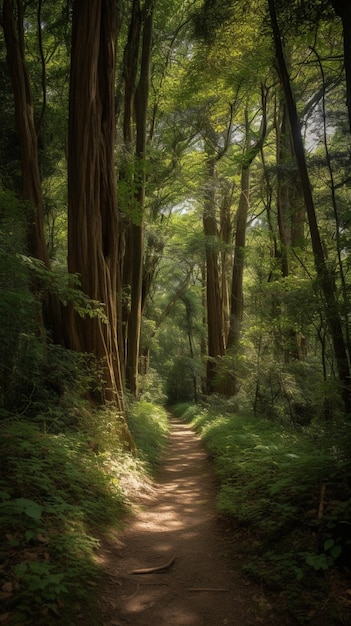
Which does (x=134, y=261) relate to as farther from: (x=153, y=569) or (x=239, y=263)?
(x=153, y=569)

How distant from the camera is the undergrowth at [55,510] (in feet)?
7.65

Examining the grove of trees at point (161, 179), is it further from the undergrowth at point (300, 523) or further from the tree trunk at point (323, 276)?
the undergrowth at point (300, 523)

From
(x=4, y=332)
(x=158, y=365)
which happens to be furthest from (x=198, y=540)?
(x=158, y=365)

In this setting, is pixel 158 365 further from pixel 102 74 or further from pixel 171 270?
pixel 102 74

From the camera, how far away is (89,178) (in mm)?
6480

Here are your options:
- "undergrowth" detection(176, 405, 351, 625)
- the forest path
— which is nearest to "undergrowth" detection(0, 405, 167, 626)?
the forest path

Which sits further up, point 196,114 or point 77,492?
point 196,114

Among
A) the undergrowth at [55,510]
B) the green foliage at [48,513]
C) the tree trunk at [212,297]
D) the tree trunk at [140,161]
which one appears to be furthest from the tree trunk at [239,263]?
the green foliage at [48,513]

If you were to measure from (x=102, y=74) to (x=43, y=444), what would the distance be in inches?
241

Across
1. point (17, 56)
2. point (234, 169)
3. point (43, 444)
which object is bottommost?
point (43, 444)

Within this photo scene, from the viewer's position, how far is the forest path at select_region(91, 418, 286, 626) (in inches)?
104

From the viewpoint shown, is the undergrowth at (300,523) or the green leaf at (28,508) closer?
the undergrowth at (300,523)

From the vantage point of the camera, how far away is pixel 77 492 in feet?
13.1

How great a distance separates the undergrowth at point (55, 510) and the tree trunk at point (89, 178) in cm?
118
